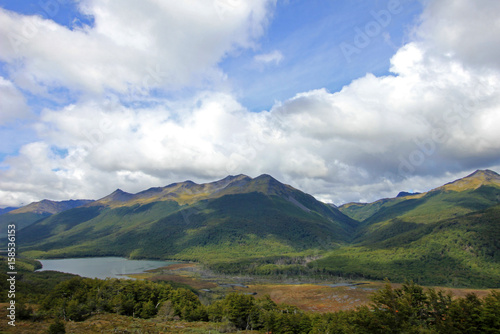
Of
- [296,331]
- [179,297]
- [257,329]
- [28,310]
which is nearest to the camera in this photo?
[28,310]

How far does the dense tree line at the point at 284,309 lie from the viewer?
32.6m

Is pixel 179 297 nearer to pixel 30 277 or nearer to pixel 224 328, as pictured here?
pixel 224 328

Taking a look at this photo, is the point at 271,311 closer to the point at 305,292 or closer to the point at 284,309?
the point at 284,309

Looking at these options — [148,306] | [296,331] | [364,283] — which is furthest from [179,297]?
[364,283]

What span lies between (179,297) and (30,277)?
103487 mm

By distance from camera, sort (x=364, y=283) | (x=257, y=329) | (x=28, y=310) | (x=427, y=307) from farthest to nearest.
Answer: (x=364, y=283) < (x=257, y=329) < (x=28, y=310) < (x=427, y=307)

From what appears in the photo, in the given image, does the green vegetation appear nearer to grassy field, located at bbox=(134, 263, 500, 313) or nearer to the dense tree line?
the dense tree line

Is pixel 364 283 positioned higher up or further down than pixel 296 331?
further down

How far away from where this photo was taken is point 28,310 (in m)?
49.1

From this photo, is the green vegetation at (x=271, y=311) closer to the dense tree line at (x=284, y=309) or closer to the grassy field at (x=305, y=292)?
the dense tree line at (x=284, y=309)

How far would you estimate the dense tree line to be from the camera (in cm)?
3259

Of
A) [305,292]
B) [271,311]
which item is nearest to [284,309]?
[271,311]

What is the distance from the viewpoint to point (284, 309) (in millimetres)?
75688

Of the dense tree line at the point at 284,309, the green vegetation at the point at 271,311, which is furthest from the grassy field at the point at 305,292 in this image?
the green vegetation at the point at 271,311
